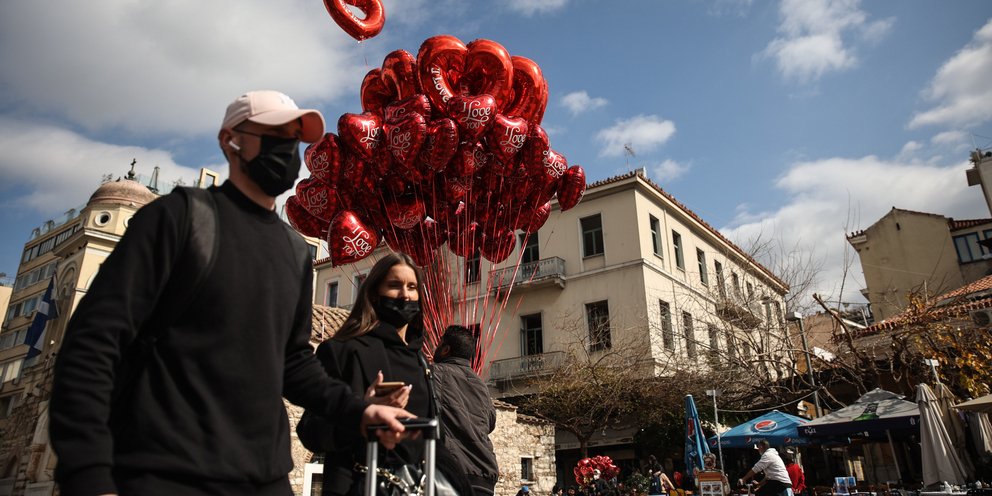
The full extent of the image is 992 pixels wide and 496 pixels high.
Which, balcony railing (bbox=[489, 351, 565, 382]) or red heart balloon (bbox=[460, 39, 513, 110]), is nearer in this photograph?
red heart balloon (bbox=[460, 39, 513, 110])

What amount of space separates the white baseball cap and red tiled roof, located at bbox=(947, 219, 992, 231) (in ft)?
105

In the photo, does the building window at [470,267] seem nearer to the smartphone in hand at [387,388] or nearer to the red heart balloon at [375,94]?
the red heart balloon at [375,94]

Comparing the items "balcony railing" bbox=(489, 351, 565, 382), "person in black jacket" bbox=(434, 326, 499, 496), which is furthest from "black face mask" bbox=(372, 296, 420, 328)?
"balcony railing" bbox=(489, 351, 565, 382)

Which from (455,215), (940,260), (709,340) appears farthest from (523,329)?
(940,260)

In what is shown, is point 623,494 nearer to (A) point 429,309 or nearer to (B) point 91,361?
(A) point 429,309

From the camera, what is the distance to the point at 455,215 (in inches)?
320

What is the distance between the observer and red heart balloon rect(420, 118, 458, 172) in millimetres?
6895

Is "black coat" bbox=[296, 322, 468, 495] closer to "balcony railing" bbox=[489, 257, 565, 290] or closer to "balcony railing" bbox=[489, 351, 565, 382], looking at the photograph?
"balcony railing" bbox=[489, 351, 565, 382]

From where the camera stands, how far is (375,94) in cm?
790

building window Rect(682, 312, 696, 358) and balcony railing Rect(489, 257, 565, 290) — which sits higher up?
balcony railing Rect(489, 257, 565, 290)

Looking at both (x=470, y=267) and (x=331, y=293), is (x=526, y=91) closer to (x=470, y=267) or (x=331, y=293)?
(x=470, y=267)

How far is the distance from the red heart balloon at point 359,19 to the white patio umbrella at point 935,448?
34.7 ft

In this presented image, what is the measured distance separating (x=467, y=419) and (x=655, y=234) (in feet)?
66.7

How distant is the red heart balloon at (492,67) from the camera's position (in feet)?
24.5
